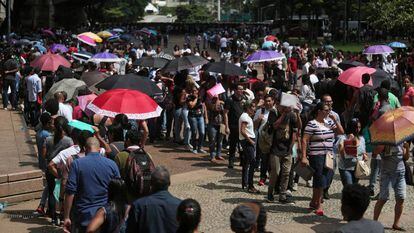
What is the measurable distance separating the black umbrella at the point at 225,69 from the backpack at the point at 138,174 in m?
8.23

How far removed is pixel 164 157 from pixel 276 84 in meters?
3.72

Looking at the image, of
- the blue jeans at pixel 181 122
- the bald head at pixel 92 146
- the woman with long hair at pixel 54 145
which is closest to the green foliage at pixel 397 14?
the blue jeans at pixel 181 122

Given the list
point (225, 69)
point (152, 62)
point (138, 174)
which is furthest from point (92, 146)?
point (152, 62)

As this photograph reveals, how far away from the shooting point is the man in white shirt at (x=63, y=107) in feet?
37.8

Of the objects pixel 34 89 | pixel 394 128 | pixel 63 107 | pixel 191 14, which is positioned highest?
pixel 394 128

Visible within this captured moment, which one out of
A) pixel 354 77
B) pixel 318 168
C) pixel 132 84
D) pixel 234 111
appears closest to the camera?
pixel 318 168

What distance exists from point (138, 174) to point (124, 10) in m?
100

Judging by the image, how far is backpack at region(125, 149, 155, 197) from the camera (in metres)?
7.27

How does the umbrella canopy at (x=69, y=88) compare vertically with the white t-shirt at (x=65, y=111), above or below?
above

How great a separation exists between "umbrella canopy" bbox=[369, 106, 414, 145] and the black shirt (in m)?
3.99

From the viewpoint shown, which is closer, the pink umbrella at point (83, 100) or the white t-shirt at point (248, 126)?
the white t-shirt at point (248, 126)

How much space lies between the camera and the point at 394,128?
8.52 metres

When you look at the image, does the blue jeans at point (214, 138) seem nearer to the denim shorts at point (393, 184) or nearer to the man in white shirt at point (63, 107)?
the man in white shirt at point (63, 107)

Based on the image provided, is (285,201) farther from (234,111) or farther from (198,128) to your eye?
(198,128)
